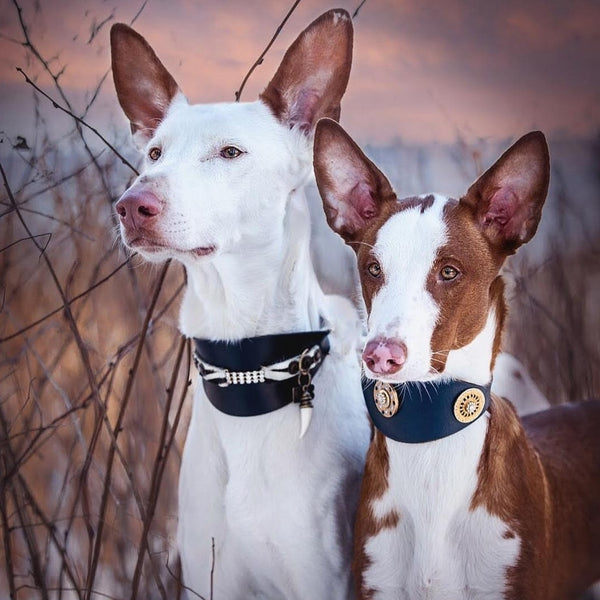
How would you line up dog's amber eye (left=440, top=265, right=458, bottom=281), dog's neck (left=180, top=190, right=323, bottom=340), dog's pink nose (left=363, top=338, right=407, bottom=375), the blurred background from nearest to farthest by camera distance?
dog's pink nose (left=363, top=338, right=407, bottom=375)
dog's amber eye (left=440, top=265, right=458, bottom=281)
dog's neck (left=180, top=190, right=323, bottom=340)
the blurred background

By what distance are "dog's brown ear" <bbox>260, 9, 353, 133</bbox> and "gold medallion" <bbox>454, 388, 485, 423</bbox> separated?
29.4 inches

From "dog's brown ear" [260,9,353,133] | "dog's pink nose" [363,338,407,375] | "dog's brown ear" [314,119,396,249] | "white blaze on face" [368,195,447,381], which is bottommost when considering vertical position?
"dog's pink nose" [363,338,407,375]

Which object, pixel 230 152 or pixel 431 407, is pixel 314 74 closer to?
pixel 230 152

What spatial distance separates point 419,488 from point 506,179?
0.63 meters

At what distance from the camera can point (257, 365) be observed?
2242mm

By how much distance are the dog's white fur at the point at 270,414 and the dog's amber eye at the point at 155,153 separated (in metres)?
0.01

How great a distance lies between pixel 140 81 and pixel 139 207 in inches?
23.1

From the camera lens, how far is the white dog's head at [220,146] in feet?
6.54

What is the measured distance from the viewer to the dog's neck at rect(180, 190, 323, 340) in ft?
7.42

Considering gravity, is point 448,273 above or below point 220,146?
below

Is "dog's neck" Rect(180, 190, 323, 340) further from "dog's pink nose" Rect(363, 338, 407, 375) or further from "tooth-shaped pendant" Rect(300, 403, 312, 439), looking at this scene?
"dog's pink nose" Rect(363, 338, 407, 375)

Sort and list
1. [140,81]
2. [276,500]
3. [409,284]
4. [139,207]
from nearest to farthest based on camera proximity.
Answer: [409,284] < [139,207] < [276,500] < [140,81]

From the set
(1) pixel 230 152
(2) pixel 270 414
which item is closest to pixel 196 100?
(1) pixel 230 152

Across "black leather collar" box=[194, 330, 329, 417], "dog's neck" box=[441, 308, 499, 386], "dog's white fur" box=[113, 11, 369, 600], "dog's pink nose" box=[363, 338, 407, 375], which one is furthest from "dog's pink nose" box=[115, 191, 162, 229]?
"dog's neck" box=[441, 308, 499, 386]
